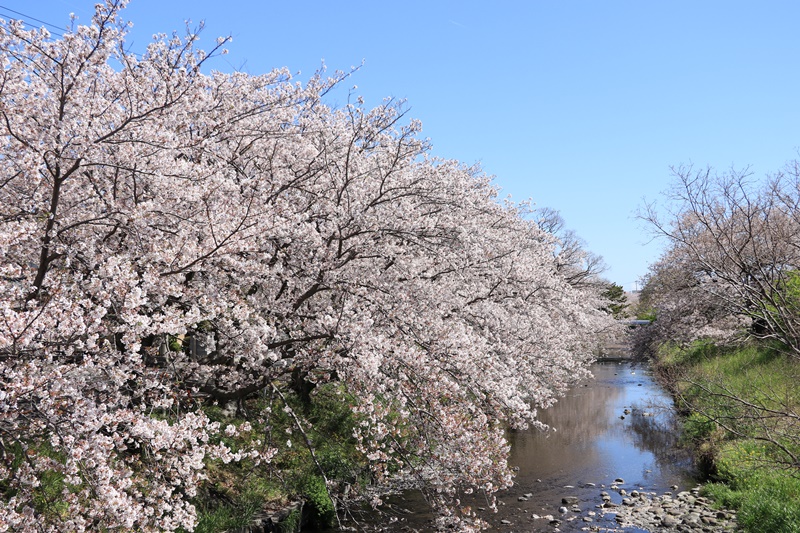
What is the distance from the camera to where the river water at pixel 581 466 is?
35.7 feet

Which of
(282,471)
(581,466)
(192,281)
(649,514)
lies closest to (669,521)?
(649,514)

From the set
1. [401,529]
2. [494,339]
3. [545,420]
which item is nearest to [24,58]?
[401,529]

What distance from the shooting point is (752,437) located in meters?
8.88

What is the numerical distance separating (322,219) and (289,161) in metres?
1.61

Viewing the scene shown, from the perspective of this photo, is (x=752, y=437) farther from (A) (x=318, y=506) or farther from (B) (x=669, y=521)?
(A) (x=318, y=506)

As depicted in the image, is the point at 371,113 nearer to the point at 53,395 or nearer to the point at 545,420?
the point at 53,395

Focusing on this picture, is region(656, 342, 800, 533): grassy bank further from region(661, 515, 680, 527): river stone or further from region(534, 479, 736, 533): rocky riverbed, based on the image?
region(661, 515, 680, 527): river stone

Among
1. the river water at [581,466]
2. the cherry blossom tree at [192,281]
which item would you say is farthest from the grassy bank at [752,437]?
the cherry blossom tree at [192,281]

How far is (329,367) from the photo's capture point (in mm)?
7672

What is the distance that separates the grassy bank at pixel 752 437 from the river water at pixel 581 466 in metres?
0.93

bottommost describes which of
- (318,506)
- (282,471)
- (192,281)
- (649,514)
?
(649,514)

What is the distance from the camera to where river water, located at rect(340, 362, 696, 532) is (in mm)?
10867

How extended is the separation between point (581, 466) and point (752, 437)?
6822 millimetres

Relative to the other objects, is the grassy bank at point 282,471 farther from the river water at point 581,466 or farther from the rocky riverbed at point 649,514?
the rocky riverbed at point 649,514
